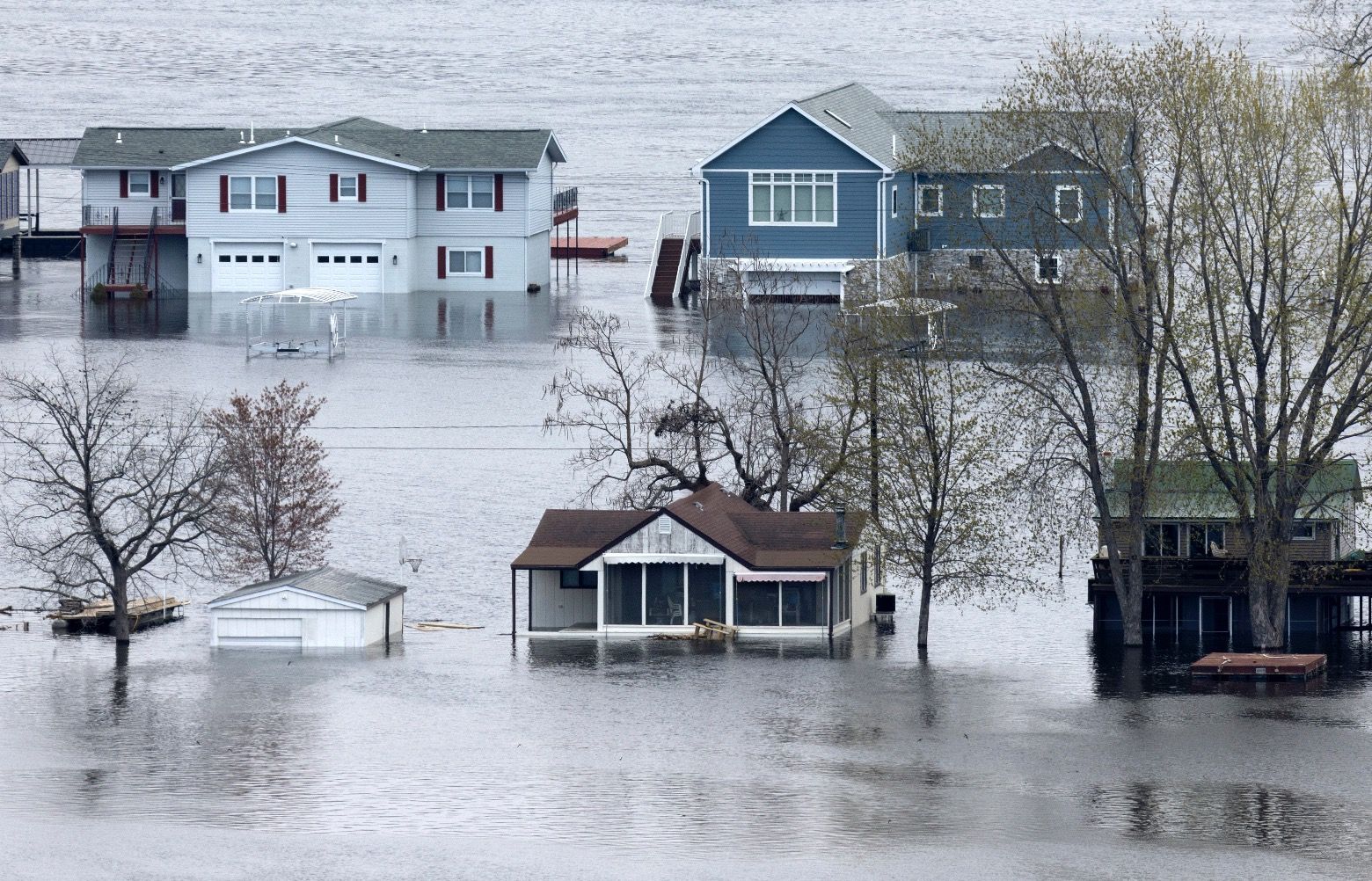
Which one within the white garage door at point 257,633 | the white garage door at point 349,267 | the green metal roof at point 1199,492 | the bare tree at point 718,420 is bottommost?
the white garage door at point 257,633

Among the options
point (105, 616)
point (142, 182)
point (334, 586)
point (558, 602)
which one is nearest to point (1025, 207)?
point (558, 602)

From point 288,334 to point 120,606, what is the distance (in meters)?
35.4

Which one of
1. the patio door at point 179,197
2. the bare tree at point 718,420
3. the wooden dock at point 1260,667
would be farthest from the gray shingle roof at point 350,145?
the wooden dock at point 1260,667

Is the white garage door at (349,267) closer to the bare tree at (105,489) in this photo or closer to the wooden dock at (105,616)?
the bare tree at (105,489)

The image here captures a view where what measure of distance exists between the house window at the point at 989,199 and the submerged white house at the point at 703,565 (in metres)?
7.28

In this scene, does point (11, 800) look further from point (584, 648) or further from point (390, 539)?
point (390, 539)

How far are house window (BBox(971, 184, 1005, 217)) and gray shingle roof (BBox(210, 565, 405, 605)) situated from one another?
15362 mm

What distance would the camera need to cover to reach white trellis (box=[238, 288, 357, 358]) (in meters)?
80.8

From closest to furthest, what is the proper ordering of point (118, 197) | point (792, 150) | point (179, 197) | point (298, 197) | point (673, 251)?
point (792, 150)
point (298, 197)
point (179, 197)
point (118, 197)
point (673, 251)

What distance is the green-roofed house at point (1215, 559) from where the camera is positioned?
49750 mm

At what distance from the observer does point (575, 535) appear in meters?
50.9

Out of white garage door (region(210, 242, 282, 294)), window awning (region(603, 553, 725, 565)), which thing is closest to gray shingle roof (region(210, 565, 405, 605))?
window awning (region(603, 553, 725, 565))

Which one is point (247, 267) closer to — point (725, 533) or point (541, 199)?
point (541, 199)

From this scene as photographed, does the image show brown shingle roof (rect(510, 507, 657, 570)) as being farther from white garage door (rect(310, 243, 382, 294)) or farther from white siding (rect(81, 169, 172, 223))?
white siding (rect(81, 169, 172, 223))
